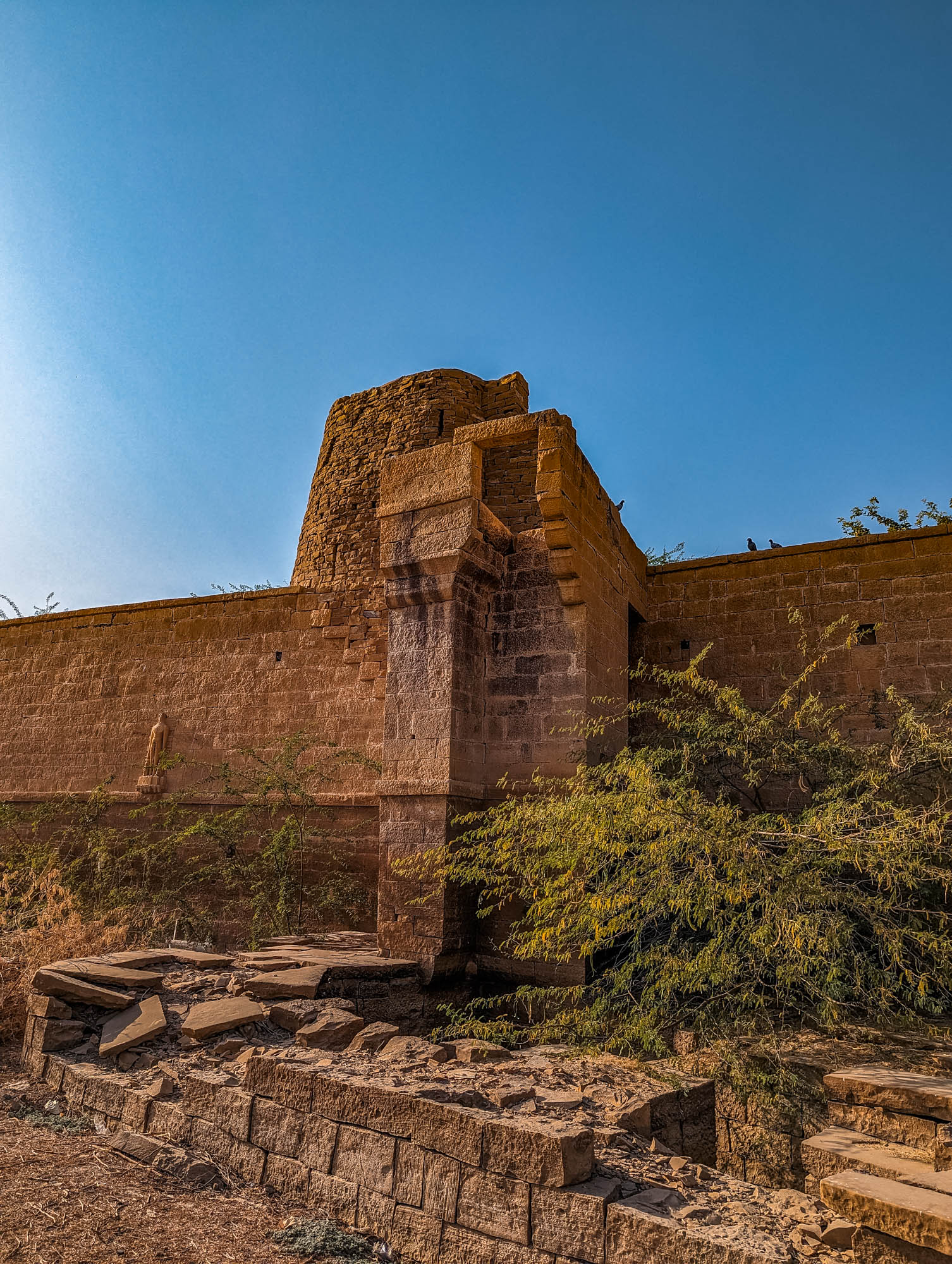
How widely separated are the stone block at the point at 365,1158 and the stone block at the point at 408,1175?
3 cm

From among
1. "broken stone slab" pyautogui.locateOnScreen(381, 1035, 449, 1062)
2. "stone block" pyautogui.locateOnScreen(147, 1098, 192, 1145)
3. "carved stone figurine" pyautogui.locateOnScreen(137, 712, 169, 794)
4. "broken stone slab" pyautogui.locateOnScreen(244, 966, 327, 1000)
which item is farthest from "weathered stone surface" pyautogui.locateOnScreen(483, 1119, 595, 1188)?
"carved stone figurine" pyautogui.locateOnScreen(137, 712, 169, 794)

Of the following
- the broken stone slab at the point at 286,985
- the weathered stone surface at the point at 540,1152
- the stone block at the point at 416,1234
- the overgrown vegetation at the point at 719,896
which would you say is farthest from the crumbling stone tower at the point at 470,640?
the weathered stone surface at the point at 540,1152

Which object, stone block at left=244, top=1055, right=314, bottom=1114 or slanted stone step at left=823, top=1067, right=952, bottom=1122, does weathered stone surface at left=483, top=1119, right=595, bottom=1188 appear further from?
slanted stone step at left=823, top=1067, right=952, bottom=1122

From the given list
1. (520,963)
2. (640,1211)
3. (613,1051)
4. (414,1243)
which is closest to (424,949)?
(520,963)

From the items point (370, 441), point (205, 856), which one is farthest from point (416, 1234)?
point (370, 441)

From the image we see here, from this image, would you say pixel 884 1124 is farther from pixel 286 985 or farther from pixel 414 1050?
pixel 286 985

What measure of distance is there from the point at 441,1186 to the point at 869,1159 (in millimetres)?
1554

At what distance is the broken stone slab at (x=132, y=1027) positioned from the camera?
4523 millimetres

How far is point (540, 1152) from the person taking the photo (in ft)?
9.30

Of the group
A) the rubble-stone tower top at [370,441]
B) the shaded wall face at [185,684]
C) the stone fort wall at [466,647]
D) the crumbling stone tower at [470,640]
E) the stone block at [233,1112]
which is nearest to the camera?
the stone block at [233,1112]

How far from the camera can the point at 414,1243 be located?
3.03m

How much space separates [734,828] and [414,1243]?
251cm

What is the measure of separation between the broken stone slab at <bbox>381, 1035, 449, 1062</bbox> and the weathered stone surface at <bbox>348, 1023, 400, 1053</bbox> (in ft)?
0.14

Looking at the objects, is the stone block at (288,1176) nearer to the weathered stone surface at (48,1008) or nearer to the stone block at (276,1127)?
the stone block at (276,1127)
